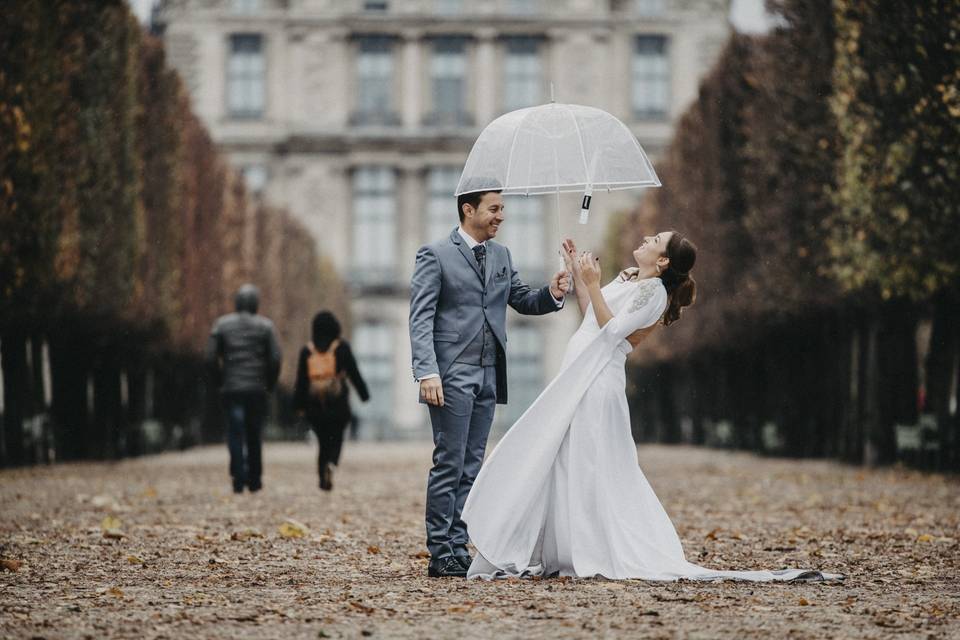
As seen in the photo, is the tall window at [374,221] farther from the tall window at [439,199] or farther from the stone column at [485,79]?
the stone column at [485,79]

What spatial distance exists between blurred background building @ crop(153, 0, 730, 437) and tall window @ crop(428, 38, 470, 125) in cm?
5

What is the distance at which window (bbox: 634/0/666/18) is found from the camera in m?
64.4

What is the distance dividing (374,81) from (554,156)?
57.1 metres

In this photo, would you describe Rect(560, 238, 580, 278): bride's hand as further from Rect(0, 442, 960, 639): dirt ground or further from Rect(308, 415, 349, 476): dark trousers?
Rect(308, 415, 349, 476): dark trousers

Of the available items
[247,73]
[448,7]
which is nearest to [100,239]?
[247,73]

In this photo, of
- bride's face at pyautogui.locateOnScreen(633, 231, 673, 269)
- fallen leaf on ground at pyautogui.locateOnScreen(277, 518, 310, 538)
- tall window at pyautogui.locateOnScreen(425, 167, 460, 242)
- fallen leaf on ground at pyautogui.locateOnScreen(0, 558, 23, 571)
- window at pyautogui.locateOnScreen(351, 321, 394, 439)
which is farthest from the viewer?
tall window at pyautogui.locateOnScreen(425, 167, 460, 242)

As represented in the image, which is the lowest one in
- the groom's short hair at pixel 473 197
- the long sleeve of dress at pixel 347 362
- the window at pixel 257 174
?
the long sleeve of dress at pixel 347 362

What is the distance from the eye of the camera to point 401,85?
209 ft

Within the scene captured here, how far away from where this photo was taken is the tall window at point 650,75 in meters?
63.6

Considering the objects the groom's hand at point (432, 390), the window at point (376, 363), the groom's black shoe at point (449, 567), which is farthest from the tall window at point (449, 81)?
the groom's hand at point (432, 390)

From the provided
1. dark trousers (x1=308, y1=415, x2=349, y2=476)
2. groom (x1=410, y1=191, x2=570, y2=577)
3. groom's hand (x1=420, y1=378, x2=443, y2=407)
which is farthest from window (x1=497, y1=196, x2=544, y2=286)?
groom's hand (x1=420, y1=378, x2=443, y2=407)

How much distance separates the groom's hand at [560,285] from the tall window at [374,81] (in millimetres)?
56518

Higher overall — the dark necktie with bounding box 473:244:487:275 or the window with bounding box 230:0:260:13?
the window with bounding box 230:0:260:13

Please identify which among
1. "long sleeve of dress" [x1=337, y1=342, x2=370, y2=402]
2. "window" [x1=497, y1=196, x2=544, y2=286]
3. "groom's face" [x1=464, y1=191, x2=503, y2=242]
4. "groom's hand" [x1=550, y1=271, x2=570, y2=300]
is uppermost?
"window" [x1=497, y1=196, x2=544, y2=286]
